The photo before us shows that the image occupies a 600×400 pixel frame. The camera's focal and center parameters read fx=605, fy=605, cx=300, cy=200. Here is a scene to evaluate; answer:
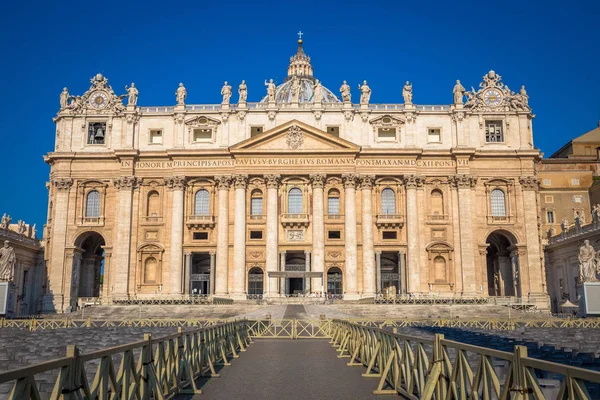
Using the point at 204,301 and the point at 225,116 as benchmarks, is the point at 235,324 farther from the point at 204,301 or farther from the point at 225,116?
the point at 225,116

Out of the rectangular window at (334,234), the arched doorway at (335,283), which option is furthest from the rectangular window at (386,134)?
the arched doorway at (335,283)

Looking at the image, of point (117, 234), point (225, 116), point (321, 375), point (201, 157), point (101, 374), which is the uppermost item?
point (225, 116)

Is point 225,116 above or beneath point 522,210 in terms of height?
above

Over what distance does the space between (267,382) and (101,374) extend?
5927 millimetres

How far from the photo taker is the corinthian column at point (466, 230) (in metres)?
58.3

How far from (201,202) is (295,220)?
396 inches

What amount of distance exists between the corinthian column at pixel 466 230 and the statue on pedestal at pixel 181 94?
28.5m

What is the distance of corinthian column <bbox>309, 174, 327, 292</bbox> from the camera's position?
188 feet

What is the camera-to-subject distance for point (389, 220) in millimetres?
59938

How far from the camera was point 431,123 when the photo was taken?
62.6 m

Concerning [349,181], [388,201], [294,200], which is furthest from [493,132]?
[294,200]

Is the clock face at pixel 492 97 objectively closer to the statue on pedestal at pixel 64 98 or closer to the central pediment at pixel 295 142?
the central pediment at pixel 295 142

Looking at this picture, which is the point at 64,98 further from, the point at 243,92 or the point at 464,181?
the point at 464,181

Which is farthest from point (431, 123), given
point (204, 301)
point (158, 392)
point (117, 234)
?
point (158, 392)
